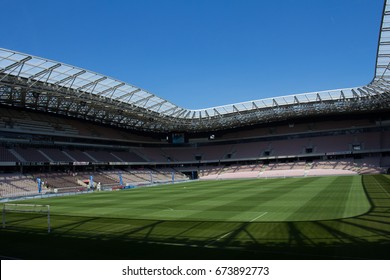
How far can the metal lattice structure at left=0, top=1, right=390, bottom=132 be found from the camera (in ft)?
97.6

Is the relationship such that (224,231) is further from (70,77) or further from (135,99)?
(135,99)

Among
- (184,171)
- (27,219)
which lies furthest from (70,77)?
(184,171)

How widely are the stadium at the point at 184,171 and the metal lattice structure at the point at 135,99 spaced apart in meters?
0.20

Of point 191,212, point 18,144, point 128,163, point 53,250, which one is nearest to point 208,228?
point 191,212

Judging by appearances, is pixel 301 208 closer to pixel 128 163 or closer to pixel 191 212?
pixel 191 212

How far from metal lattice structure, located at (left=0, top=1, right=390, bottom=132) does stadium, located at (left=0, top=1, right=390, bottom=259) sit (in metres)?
0.20

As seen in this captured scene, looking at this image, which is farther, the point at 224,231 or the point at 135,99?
the point at 135,99

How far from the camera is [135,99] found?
4256 cm

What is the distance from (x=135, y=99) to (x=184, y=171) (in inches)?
1334

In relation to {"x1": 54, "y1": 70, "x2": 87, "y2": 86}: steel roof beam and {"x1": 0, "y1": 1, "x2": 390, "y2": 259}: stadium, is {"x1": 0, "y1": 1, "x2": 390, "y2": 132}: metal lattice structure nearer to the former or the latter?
{"x1": 54, "y1": 70, "x2": 87, "y2": 86}: steel roof beam

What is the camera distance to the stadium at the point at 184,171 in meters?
11.3

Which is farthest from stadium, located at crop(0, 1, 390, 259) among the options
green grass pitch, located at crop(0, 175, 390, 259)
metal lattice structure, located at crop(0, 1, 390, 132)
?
metal lattice structure, located at crop(0, 1, 390, 132)

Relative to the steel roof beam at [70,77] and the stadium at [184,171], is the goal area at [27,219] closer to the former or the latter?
the stadium at [184,171]

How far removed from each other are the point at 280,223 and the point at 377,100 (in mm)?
41090
